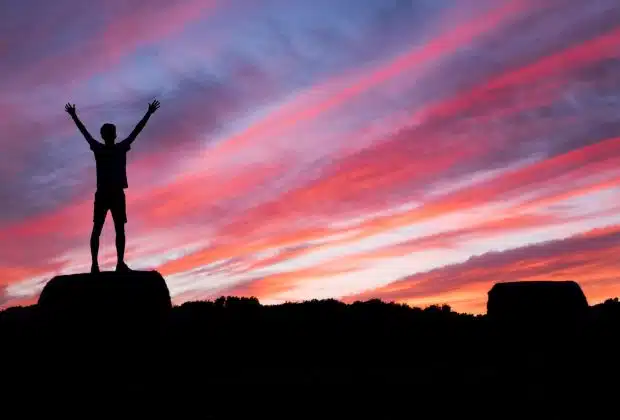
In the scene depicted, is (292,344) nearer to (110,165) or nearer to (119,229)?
(119,229)

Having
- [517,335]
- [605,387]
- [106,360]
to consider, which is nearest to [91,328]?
[106,360]

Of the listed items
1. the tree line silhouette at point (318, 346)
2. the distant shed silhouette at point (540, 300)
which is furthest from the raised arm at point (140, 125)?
the distant shed silhouette at point (540, 300)

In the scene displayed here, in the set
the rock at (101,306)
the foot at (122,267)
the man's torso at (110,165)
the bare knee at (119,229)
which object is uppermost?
the man's torso at (110,165)

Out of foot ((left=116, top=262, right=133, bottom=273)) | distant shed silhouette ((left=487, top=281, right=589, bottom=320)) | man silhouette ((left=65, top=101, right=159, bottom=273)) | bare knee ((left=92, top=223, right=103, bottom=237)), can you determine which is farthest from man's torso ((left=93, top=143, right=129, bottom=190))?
distant shed silhouette ((left=487, top=281, right=589, bottom=320))

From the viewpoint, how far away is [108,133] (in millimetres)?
16594

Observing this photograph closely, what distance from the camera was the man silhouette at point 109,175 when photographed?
54.3 ft

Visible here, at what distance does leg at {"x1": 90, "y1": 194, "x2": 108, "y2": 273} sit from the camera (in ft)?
55.1

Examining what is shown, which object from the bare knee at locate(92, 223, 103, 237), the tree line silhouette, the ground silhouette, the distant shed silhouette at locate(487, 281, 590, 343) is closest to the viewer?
the ground silhouette

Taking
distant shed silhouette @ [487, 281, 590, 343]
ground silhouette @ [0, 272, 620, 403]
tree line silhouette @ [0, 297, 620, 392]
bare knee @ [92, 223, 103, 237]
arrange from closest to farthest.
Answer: ground silhouette @ [0, 272, 620, 403] < tree line silhouette @ [0, 297, 620, 392] < bare knee @ [92, 223, 103, 237] < distant shed silhouette @ [487, 281, 590, 343]

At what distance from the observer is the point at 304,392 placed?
1545 cm

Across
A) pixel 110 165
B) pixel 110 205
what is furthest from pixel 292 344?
pixel 110 165

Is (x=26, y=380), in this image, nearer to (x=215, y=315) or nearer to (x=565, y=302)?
(x=215, y=315)

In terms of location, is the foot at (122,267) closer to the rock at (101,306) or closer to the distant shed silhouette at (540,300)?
the rock at (101,306)

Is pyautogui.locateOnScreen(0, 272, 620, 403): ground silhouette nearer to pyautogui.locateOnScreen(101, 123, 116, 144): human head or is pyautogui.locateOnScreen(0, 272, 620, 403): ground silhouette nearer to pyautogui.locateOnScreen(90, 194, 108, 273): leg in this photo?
pyautogui.locateOnScreen(90, 194, 108, 273): leg
